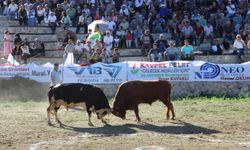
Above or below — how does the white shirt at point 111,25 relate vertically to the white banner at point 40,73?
above

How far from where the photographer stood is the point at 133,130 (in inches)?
693

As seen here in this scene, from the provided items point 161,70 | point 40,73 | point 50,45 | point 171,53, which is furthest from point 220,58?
point 40,73

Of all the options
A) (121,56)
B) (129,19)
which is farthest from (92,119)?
(129,19)

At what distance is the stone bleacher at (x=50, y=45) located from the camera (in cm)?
3010

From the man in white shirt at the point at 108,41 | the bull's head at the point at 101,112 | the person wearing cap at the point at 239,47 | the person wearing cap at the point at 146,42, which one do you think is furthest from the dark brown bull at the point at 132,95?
the person wearing cap at the point at 146,42

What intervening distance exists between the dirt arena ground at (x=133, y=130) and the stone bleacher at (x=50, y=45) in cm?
756

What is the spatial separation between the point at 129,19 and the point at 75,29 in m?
3.24

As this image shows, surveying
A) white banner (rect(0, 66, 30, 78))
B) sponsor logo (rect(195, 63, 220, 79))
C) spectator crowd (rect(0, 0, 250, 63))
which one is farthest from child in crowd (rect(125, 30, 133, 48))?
white banner (rect(0, 66, 30, 78))

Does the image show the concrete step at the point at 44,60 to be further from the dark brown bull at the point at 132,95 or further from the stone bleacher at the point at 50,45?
the dark brown bull at the point at 132,95

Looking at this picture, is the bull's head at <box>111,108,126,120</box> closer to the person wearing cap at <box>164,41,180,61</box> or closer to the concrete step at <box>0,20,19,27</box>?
the person wearing cap at <box>164,41,180,61</box>

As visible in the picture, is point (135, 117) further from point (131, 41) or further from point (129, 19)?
point (129, 19)


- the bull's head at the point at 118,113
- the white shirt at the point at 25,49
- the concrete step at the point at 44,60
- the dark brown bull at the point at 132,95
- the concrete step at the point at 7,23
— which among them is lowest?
the bull's head at the point at 118,113

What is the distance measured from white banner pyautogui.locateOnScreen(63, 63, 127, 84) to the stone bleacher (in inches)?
132

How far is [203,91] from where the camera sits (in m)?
26.7
